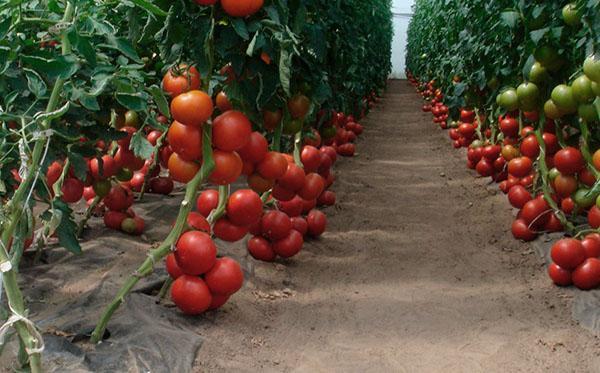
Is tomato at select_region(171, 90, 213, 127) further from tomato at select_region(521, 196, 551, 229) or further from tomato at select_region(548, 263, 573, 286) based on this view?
tomato at select_region(521, 196, 551, 229)

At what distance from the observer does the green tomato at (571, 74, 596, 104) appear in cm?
292

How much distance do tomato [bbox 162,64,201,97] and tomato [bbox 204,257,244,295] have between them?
0.72 m

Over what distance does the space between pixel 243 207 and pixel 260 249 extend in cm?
92

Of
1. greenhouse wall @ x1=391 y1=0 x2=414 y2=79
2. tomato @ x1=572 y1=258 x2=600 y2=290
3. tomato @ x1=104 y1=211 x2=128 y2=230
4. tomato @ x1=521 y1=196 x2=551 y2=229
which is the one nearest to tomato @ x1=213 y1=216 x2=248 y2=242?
tomato @ x1=104 y1=211 x2=128 y2=230

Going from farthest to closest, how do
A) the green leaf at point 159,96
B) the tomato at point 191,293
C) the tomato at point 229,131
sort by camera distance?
the tomato at point 191,293, the tomato at point 229,131, the green leaf at point 159,96

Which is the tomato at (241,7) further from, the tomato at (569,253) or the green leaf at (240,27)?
the tomato at (569,253)

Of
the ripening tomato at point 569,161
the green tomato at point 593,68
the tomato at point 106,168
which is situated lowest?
the ripening tomato at point 569,161

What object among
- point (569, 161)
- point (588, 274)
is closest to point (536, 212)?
point (569, 161)

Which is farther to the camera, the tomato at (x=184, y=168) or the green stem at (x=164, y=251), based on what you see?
the tomato at (x=184, y=168)

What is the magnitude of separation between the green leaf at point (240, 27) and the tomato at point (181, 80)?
25cm

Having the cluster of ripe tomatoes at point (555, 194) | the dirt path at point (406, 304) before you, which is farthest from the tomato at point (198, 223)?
the cluster of ripe tomatoes at point (555, 194)

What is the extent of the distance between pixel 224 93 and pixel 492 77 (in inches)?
114

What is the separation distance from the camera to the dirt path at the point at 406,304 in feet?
8.48

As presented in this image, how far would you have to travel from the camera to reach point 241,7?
226 cm
